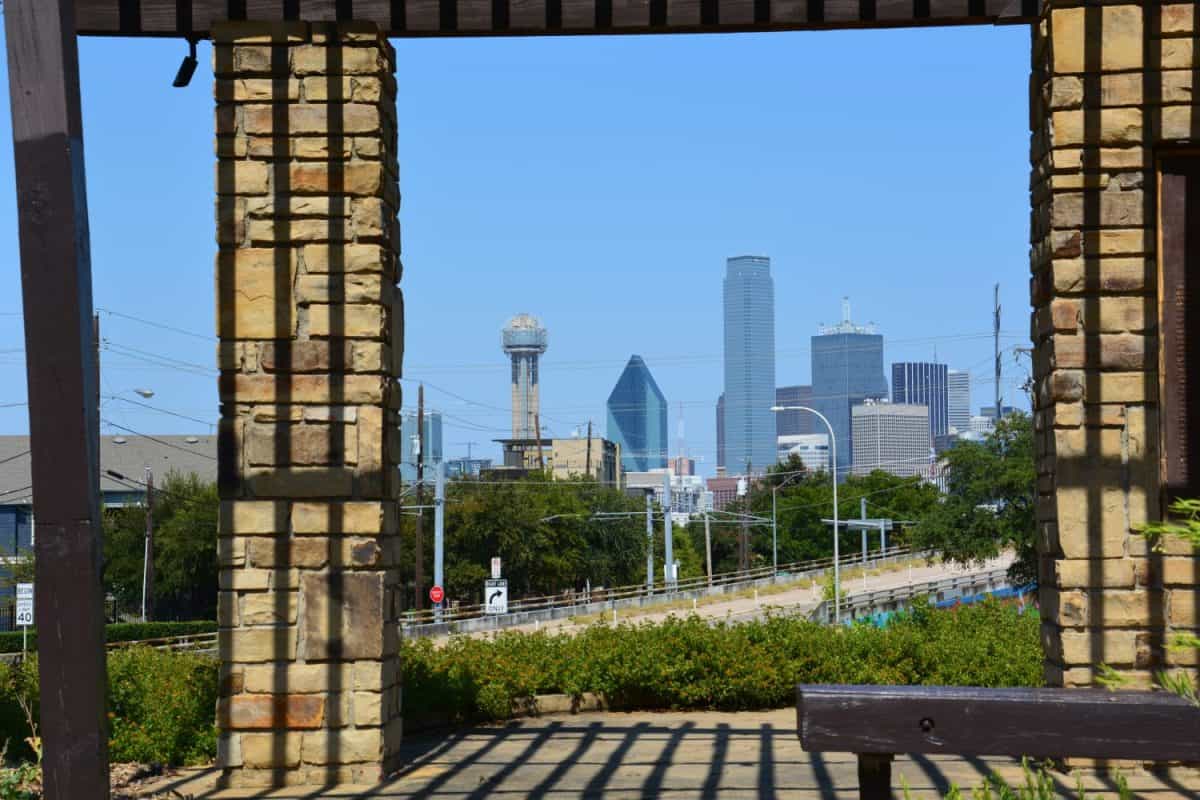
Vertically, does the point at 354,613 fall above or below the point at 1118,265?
below

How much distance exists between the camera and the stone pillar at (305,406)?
10000 mm

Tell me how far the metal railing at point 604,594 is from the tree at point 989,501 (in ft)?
45.2

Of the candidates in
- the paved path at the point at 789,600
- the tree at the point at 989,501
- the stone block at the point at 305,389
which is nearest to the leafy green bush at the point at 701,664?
the stone block at the point at 305,389

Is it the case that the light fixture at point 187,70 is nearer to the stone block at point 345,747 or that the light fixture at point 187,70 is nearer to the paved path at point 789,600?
the stone block at point 345,747

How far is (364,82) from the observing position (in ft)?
33.5

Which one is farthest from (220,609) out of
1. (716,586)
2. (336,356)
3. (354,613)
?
(716,586)

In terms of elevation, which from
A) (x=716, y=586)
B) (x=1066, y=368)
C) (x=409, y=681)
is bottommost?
(x=716, y=586)

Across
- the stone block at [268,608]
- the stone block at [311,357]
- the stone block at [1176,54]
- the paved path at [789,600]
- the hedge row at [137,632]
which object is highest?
the stone block at [1176,54]

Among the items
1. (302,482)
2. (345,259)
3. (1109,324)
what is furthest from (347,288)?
(1109,324)

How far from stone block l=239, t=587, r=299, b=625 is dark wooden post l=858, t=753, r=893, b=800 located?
5.34 m

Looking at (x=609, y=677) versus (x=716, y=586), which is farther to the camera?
(x=716, y=586)

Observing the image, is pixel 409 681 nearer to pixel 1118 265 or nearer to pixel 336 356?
pixel 336 356

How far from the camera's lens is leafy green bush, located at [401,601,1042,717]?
46.0ft

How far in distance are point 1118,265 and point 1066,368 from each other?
0.73 metres
